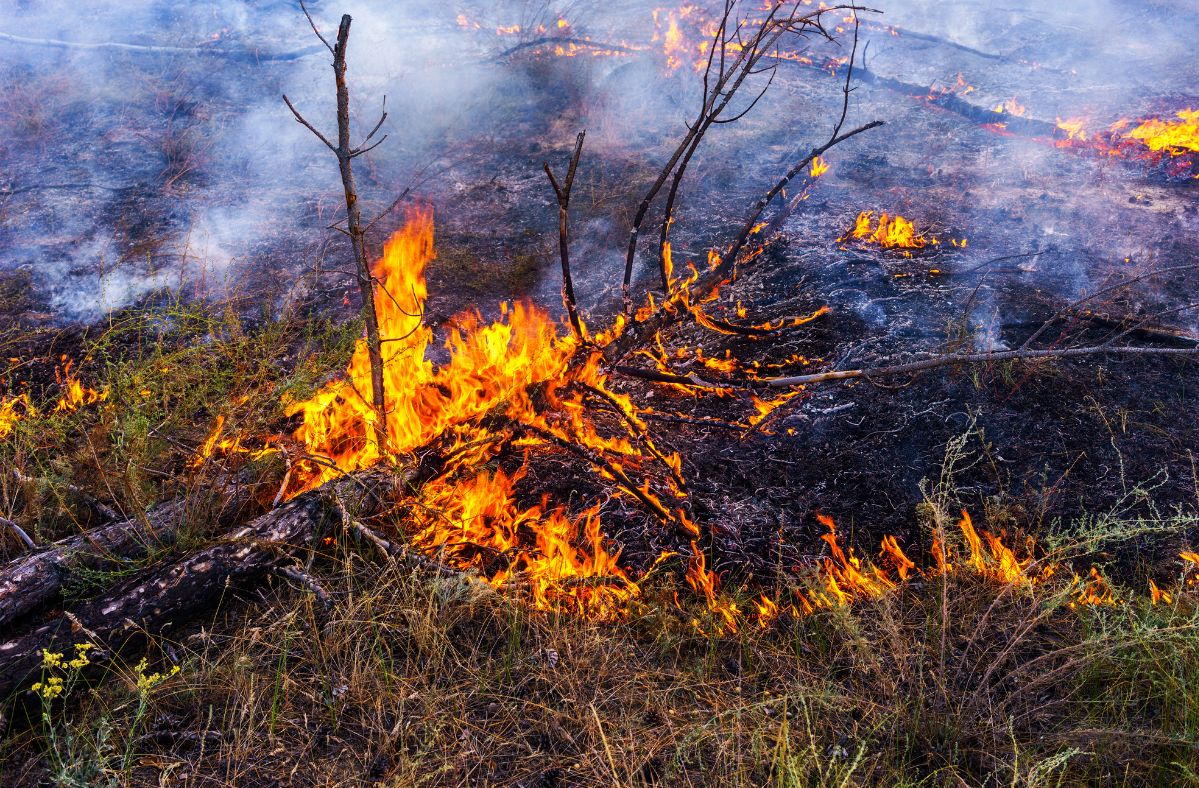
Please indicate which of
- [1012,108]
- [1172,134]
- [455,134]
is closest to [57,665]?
[455,134]

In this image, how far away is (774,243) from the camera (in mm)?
5230

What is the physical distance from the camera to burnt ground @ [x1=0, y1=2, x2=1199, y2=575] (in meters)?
3.29

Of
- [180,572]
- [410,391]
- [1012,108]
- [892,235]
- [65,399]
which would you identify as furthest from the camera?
[1012,108]

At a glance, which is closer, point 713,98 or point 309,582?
point 309,582

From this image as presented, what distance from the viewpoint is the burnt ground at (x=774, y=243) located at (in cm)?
329

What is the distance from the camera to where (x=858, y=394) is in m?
3.70

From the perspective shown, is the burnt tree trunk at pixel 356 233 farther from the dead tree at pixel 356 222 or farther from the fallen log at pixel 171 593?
the fallen log at pixel 171 593

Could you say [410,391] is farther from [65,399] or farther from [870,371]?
[870,371]

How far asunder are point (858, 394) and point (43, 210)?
6.48 m

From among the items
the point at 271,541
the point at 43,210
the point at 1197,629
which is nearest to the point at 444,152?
the point at 43,210

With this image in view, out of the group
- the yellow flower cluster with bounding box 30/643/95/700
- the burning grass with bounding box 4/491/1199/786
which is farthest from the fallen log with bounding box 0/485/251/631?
the burning grass with bounding box 4/491/1199/786

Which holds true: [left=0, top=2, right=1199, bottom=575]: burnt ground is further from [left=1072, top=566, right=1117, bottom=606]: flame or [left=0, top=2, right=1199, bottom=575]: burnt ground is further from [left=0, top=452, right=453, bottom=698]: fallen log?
[left=0, top=452, right=453, bottom=698]: fallen log

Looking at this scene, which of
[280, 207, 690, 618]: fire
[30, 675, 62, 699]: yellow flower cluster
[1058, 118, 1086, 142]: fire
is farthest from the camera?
[1058, 118, 1086, 142]: fire

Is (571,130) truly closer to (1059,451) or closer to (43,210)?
(43,210)
